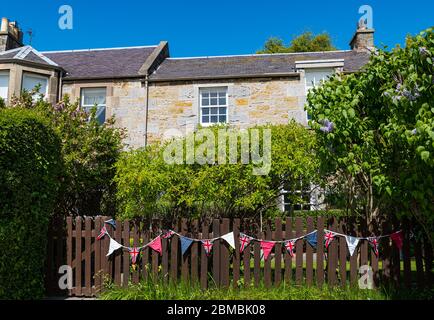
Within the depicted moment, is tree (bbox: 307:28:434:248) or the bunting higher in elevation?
tree (bbox: 307:28:434:248)

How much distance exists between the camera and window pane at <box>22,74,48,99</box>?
13.9 m

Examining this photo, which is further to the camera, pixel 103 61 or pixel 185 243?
pixel 103 61

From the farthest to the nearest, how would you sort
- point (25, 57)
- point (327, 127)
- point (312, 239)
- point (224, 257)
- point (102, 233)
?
point (25, 57), point (102, 233), point (224, 257), point (312, 239), point (327, 127)

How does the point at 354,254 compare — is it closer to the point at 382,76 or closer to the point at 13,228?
the point at 382,76

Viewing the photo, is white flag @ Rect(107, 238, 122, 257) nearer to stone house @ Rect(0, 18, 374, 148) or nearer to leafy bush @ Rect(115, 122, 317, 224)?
leafy bush @ Rect(115, 122, 317, 224)

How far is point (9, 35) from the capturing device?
16297mm

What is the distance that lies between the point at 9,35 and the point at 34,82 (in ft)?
12.9

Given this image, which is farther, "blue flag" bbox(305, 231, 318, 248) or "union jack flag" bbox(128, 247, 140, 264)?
"union jack flag" bbox(128, 247, 140, 264)

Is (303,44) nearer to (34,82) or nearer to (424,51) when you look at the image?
(34,82)

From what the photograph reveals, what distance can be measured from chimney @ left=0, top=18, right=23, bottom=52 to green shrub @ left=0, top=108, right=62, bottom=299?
12942mm

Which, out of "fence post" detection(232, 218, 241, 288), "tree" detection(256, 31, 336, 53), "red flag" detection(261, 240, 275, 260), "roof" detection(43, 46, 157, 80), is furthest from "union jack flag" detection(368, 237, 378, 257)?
"tree" detection(256, 31, 336, 53)

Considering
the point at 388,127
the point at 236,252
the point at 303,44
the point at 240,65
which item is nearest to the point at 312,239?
the point at 236,252

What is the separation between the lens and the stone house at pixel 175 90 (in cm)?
1396
